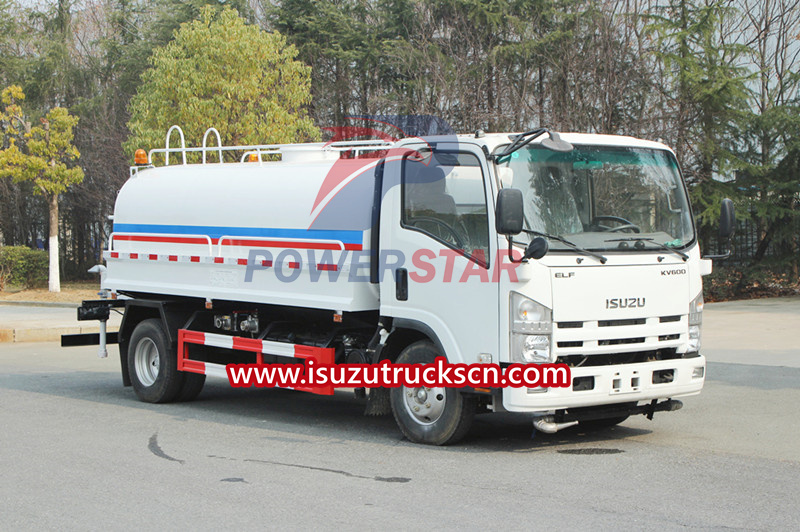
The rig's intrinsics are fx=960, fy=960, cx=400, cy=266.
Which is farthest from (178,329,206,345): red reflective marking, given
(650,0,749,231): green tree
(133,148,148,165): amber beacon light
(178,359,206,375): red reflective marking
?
(650,0,749,231): green tree

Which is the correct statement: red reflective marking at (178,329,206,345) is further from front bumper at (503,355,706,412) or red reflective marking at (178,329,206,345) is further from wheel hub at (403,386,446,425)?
front bumper at (503,355,706,412)

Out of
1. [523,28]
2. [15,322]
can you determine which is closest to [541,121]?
[523,28]

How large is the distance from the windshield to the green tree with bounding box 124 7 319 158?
15842 millimetres

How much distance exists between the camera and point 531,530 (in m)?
5.51

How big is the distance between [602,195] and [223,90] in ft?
55.1

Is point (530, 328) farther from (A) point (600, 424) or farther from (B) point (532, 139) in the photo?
(A) point (600, 424)

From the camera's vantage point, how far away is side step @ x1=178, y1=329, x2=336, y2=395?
349 inches

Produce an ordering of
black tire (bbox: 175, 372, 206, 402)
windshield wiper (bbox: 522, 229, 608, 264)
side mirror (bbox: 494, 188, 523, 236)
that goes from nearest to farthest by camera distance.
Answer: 1. side mirror (bbox: 494, 188, 523, 236)
2. windshield wiper (bbox: 522, 229, 608, 264)
3. black tire (bbox: 175, 372, 206, 402)

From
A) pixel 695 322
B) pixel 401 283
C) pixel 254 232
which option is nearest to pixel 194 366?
pixel 254 232

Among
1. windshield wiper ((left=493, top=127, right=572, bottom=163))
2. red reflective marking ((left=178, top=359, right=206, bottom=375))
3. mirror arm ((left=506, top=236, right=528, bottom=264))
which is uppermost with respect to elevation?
windshield wiper ((left=493, top=127, right=572, bottom=163))

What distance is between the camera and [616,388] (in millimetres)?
7570

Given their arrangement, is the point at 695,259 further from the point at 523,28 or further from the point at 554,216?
the point at 523,28

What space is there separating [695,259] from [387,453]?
9.97 ft

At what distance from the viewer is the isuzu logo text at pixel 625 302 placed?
7516 millimetres
